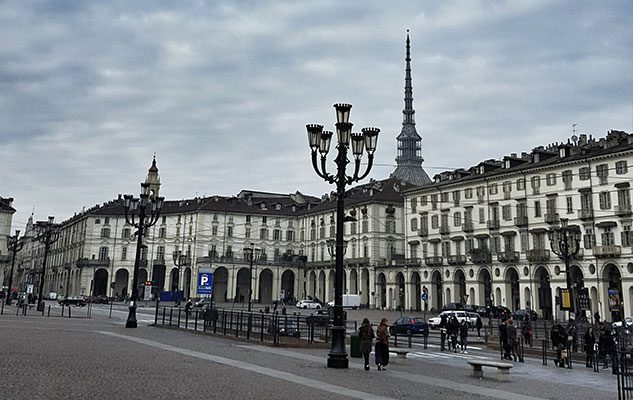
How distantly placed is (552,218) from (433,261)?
17.7 m

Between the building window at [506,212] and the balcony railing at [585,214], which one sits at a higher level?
the building window at [506,212]

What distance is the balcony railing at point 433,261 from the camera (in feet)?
238

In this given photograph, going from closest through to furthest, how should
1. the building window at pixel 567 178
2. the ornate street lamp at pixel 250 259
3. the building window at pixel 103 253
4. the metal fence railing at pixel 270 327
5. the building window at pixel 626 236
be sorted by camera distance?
the metal fence railing at pixel 270 327, the building window at pixel 626 236, the building window at pixel 567 178, the ornate street lamp at pixel 250 259, the building window at pixel 103 253

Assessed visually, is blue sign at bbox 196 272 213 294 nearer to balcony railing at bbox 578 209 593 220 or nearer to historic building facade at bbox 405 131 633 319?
historic building facade at bbox 405 131 633 319

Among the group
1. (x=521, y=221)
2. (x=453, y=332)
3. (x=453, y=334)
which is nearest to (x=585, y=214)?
(x=521, y=221)

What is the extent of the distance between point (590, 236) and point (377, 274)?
32466 mm

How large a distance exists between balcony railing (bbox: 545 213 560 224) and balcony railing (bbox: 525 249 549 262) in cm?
302

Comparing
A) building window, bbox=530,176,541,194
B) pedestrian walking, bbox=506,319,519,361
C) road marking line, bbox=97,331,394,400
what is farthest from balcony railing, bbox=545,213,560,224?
road marking line, bbox=97,331,394,400

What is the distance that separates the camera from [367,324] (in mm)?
19016

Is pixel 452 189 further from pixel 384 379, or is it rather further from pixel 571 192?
pixel 384 379

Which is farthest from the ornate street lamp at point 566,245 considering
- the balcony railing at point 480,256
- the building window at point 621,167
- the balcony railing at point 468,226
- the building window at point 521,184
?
the balcony railing at point 468,226

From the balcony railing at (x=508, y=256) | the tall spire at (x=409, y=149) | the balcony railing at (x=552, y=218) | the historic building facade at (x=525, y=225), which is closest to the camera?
the historic building facade at (x=525, y=225)

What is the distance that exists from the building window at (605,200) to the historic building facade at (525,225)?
0.31 feet

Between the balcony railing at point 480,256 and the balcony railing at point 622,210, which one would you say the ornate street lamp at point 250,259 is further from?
the balcony railing at point 622,210
